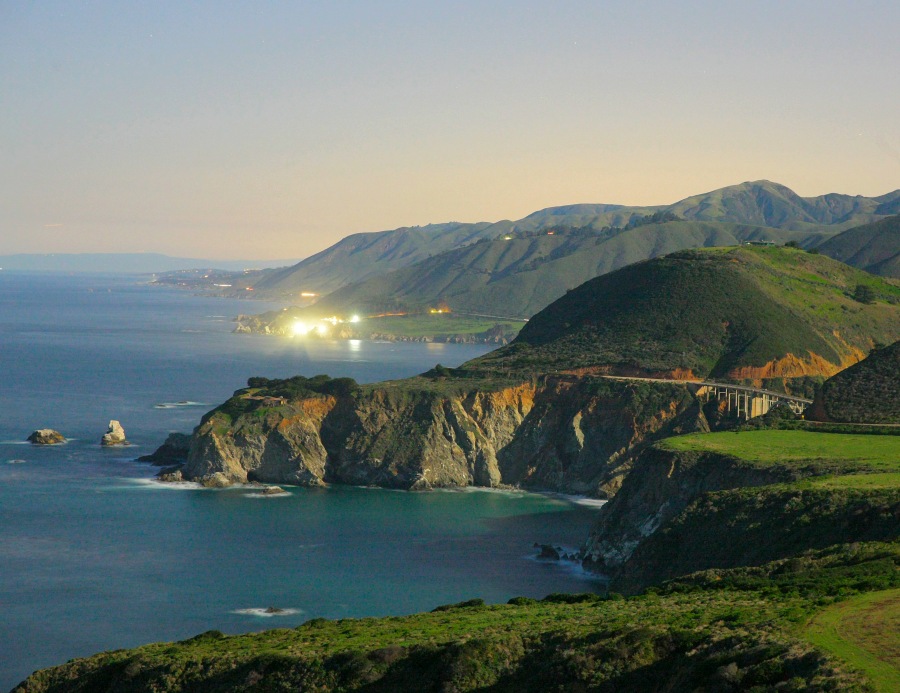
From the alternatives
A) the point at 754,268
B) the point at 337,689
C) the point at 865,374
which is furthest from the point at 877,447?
the point at 754,268

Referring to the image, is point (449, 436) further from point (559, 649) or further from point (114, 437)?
point (559, 649)

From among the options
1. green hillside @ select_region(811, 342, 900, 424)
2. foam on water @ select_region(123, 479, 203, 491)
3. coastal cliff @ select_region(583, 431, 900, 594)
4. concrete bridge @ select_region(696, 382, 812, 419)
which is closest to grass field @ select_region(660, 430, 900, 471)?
coastal cliff @ select_region(583, 431, 900, 594)

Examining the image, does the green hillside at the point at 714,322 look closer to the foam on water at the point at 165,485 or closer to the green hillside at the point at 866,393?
the green hillside at the point at 866,393

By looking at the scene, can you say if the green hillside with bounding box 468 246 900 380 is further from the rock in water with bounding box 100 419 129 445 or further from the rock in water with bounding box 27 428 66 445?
the rock in water with bounding box 27 428 66 445

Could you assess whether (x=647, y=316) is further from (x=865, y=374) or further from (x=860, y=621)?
(x=860, y=621)

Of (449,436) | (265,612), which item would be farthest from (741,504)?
(449,436)
